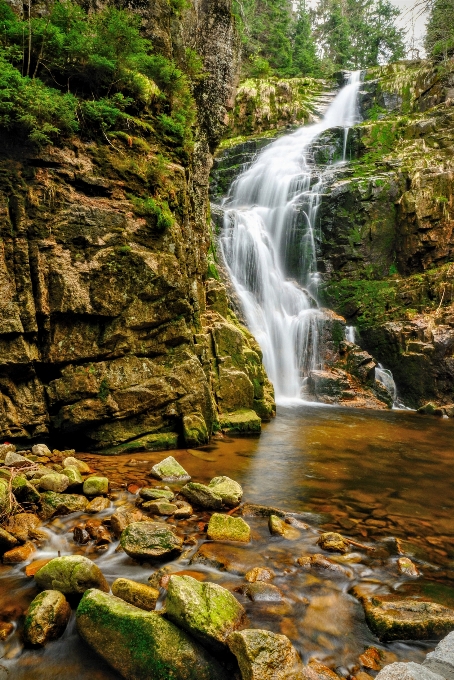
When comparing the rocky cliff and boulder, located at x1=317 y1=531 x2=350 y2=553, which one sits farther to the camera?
the rocky cliff

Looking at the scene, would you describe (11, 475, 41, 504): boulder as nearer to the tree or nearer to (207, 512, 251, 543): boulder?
(207, 512, 251, 543): boulder

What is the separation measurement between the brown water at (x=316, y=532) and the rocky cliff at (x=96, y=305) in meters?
0.82

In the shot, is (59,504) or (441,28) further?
(441,28)

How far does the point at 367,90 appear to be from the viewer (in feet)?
103

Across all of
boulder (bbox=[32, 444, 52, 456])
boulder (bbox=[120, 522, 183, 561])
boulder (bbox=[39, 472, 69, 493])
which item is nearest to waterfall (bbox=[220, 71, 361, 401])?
boulder (bbox=[32, 444, 52, 456])

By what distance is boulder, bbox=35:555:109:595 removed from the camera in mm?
3055

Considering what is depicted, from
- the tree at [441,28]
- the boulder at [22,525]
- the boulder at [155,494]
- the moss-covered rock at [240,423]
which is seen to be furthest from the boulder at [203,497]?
the tree at [441,28]

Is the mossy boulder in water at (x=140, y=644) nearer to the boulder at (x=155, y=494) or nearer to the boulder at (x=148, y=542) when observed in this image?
the boulder at (x=148, y=542)

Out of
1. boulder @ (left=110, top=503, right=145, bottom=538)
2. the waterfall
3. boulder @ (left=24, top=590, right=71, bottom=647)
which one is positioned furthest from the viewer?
the waterfall

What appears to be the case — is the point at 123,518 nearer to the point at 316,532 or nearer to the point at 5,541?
the point at 5,541

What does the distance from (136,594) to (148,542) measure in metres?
0.74

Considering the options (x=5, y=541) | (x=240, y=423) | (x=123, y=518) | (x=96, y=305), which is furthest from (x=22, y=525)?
(x=240, y=423)

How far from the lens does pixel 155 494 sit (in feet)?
16.2

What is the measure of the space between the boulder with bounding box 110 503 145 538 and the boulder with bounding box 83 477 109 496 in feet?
1.41
